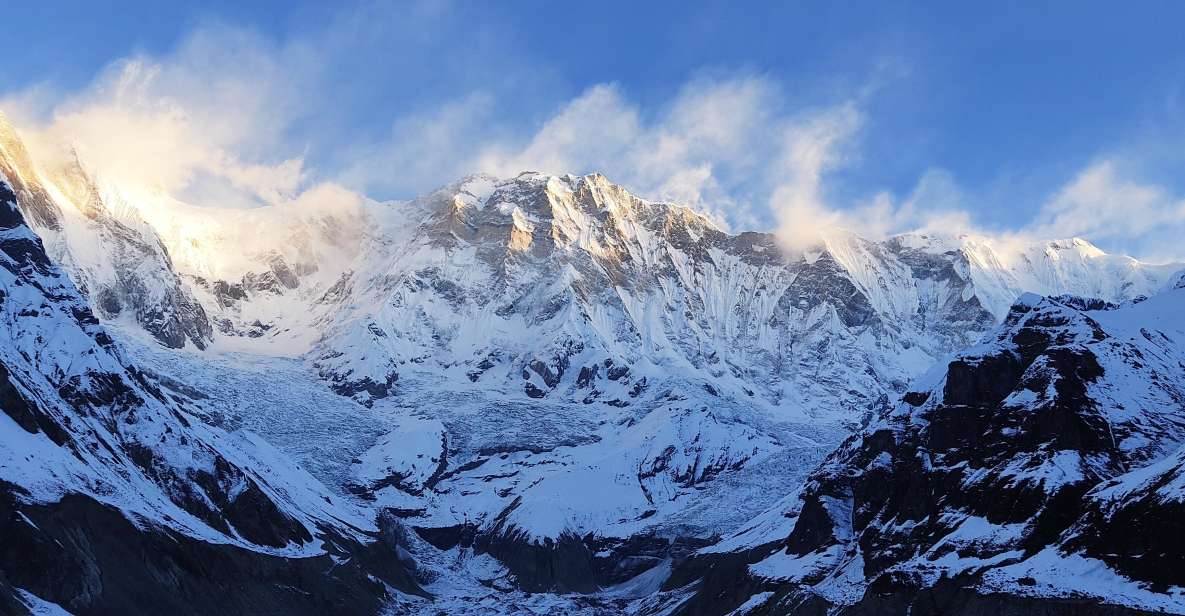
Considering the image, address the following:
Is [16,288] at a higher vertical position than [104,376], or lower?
higher

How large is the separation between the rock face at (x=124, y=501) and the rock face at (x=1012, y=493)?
49.3 metres

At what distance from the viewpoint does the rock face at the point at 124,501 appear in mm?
119312

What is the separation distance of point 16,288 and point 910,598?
11196 centimetres

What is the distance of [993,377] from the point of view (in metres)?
145

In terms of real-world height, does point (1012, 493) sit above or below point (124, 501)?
above

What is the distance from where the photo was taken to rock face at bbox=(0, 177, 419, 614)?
4697 inches

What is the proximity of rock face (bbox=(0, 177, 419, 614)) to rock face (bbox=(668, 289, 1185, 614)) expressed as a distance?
4929 cm

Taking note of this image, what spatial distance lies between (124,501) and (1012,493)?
86103mm

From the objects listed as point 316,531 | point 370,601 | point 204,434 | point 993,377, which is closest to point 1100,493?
point 993,377

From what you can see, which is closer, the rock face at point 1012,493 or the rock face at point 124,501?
the rock face at point 1012,493

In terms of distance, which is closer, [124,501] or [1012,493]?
[1012,493]

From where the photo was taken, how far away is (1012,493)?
11650 cm

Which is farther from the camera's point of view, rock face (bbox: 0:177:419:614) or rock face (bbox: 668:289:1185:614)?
rock face (bbox: 0:177:419:614)

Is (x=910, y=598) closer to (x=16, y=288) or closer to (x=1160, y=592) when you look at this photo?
(x=1160, y=592)
